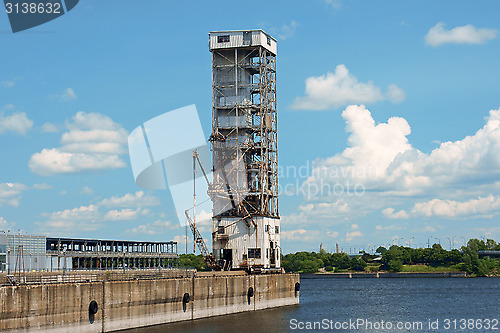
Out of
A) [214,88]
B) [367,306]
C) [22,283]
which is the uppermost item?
[214,88]

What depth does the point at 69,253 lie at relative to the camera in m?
120

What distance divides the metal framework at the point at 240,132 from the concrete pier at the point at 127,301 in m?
16.9

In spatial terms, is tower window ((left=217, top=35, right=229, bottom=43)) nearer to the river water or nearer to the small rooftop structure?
the small rooftop structure

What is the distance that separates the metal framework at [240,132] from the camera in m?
114

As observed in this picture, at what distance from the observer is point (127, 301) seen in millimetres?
70000

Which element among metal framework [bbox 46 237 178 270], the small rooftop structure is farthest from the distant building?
the small rooftop structure

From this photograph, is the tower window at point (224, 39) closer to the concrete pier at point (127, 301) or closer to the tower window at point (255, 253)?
the tower window at point (255, 253)

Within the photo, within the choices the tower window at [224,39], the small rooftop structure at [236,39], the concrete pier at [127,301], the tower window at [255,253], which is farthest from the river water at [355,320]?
the tower window at [224,39]

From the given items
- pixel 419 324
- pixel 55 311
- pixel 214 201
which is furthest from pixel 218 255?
pixel 55 311

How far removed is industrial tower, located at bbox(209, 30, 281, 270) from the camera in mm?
112188

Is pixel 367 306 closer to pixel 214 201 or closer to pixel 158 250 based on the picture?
pixel 214 201

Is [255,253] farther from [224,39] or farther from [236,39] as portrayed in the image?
[224,39]

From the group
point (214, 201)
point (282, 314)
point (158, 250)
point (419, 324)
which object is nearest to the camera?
point (419, 324)

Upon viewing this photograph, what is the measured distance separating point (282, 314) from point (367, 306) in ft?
99.2
